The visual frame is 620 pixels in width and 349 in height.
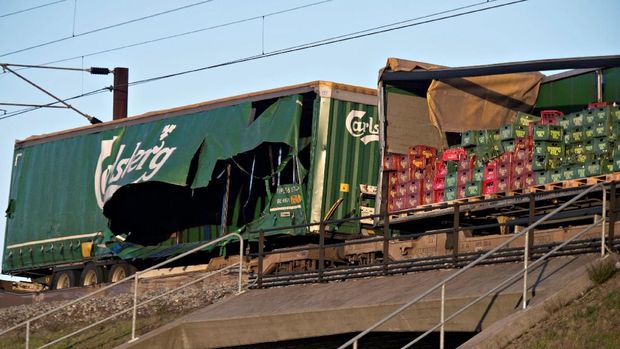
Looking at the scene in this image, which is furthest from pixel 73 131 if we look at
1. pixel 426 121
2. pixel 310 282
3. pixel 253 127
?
pixel 310 282

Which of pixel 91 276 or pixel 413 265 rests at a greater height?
pixel 413 265

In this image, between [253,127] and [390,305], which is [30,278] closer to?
[253,127]

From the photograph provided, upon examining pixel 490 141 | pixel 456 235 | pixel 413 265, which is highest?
pixel 490 141

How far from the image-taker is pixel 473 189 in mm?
21297

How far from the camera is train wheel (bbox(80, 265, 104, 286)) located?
98.4 ft

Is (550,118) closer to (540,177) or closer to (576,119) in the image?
(576,119)

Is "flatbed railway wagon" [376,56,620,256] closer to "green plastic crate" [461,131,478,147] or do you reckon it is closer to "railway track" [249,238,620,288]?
"green plastic crate" [461,131,478,147]

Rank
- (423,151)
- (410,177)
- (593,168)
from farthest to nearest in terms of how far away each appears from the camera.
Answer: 1. (423,151)
2. (410,177)
3. (593,168)

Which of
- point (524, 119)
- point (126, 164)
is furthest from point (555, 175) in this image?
point (126, 164)

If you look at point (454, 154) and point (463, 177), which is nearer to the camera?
point (463, 177)

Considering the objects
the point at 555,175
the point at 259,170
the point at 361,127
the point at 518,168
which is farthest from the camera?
the point at 259,170

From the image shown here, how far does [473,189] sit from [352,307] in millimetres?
5451

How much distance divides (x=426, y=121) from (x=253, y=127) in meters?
4.06

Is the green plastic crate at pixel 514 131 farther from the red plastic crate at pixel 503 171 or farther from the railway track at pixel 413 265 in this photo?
the railway track at pixel 413 265
